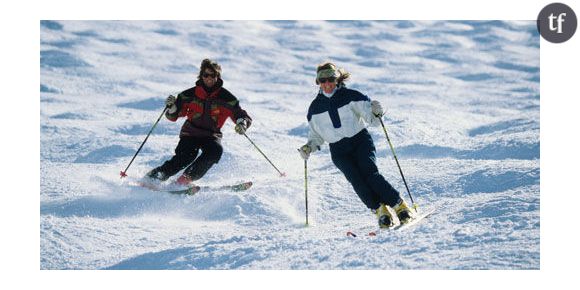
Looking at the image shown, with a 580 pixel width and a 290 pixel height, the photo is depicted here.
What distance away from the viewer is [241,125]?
6.36 m

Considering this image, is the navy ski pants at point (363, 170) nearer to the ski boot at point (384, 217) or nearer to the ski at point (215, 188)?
the ski boot at point (384, 217)

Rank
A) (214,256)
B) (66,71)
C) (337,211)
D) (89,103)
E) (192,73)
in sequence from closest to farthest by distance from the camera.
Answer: (214,256), (337,211), (89,103), (66,71), (192,73)

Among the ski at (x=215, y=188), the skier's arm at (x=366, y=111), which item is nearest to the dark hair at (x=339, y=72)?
the skier's arm at (x=366, y=111)

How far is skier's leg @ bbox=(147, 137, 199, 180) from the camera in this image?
21.0 feet

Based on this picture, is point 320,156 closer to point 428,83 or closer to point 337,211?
point 337,211

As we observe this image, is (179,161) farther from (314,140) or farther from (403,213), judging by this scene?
(403,213)

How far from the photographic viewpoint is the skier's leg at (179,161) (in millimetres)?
6395

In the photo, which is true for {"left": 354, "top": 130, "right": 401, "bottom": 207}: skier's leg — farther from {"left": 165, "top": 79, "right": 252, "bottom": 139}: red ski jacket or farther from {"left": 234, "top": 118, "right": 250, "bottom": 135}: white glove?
{"left": 165, "top": 79, "right": 252, "bottom": 139}: red ski jacket

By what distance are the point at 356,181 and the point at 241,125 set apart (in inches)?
68.7

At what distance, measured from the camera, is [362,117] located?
17.4ft

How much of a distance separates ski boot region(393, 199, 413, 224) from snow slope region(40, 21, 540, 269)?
0.51 feet

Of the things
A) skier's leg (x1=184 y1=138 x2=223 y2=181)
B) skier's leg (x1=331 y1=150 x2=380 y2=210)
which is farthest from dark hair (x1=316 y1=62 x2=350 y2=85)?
skier's leg (x1=184 y1=138 x2=223 y2=181)

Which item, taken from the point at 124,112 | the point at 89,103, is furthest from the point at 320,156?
the point at 89,103

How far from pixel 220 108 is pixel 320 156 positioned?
1896mm
